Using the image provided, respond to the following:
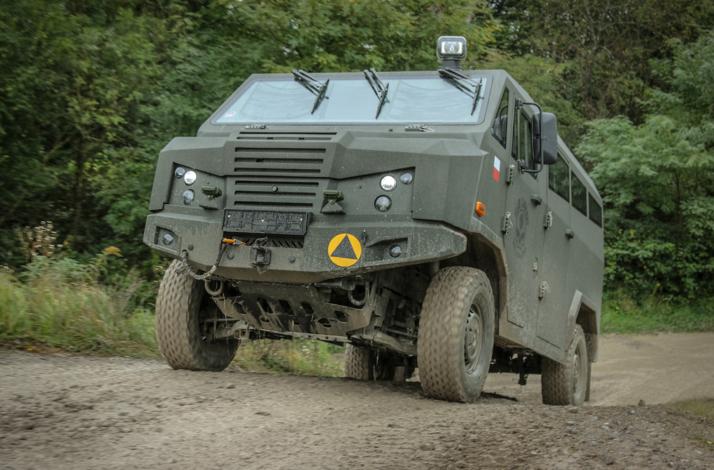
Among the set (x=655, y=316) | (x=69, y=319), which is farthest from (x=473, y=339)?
(x=655, y=316)

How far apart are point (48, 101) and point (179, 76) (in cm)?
180

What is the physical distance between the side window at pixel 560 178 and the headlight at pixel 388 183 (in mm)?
2740

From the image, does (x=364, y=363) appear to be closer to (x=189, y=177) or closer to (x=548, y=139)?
(x=548, y=139)

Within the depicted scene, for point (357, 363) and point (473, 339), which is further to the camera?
point (357, 363)

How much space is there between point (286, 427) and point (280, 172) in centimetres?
184

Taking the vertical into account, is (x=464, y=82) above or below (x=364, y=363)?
above

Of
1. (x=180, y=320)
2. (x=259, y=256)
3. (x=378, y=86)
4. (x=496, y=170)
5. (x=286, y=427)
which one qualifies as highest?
(x=378, y=86)

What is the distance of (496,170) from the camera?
730 cm

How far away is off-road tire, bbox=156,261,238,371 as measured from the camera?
759 cm

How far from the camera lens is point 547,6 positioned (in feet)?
93.4

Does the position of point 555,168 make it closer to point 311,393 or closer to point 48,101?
point 311,393

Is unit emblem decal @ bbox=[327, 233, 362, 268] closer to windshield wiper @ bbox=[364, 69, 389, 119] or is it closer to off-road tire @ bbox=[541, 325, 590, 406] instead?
windshield wiper @ bbox=[364, 69, 389, 119]

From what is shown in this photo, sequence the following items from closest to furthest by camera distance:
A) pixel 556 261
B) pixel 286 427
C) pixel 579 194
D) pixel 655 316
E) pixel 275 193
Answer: pixel 286 427
pixel 275 193
pixel 556 261
pixel 579 194
pixel 655 316

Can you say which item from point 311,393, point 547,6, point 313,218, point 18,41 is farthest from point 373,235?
point 547,6
